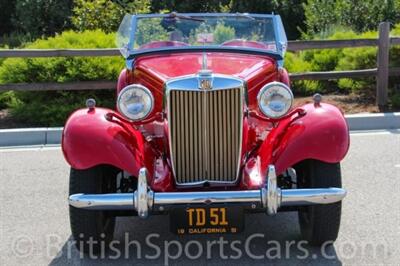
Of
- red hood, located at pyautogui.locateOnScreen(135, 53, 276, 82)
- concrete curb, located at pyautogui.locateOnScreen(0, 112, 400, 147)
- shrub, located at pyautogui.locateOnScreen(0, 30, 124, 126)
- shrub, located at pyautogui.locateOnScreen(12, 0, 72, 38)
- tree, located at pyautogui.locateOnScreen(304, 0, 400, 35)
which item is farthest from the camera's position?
shrub, located at pyautogui.locateOnScreen(12, 0, 72, 38)

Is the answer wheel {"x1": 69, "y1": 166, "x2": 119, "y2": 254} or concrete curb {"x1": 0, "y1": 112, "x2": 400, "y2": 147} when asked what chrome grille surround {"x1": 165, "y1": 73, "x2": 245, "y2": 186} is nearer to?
wheel {"x1": 69, "y1": 166, "x2": 119, "y2": 254}

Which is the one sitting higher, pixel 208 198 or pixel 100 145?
pixel 100 145

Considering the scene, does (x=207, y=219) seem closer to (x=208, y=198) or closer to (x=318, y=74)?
(x=208, y=198)

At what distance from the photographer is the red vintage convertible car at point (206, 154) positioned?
387 cm

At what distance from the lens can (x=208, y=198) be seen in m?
3.82

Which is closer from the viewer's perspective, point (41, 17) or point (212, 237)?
point (212, 237)

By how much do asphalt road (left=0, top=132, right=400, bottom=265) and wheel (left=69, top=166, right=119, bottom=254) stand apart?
0.39 feet

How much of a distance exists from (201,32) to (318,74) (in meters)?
4.17

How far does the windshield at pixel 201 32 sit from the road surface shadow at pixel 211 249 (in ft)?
4.56

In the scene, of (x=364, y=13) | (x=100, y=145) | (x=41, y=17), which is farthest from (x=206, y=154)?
(x=41, y=17)

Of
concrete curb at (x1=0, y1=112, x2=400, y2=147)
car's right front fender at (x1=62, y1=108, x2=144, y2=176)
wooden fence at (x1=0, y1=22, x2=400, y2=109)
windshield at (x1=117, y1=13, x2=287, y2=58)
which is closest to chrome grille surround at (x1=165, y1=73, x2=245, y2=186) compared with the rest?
car's right front fender at (x1=62, y1=108, x2=144, y2=176)

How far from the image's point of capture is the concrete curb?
814 centimetres

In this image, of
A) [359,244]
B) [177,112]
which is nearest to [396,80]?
[359,244]

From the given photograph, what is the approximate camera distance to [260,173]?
424cm
